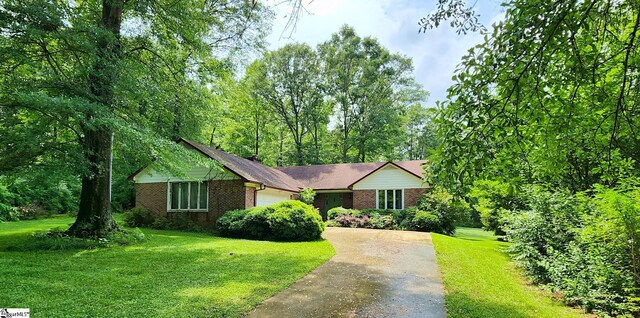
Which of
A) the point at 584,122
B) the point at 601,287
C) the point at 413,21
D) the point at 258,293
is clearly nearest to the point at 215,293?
the point at 258,293

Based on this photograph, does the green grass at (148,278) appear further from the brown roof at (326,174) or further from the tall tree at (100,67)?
the brown roof at (326,174)

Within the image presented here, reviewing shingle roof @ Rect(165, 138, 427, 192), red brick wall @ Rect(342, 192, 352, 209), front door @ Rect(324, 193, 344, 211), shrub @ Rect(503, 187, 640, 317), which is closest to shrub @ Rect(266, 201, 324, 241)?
shingle roof @ Rect(165, 138, 427, 192)

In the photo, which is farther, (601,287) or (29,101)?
(29,101)

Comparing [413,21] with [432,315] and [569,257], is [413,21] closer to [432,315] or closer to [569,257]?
[432,315]

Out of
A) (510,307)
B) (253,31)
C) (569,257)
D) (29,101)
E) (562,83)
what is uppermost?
(253,31)

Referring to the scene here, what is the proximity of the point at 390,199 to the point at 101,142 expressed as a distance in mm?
16492

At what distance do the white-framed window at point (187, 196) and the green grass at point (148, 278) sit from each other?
21.1 feet

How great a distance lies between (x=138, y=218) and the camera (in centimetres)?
1725

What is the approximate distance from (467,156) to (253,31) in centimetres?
1243

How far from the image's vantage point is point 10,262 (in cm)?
748

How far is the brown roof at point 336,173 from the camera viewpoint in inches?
958

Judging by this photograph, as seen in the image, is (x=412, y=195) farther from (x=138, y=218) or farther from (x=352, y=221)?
(x=138, y=218)

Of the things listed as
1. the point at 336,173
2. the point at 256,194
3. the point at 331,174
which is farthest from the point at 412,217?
the point at 331,174

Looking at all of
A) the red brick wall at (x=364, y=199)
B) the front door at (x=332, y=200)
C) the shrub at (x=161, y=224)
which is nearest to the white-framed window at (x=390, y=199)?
the red brick wall at (x=364, y=199)
